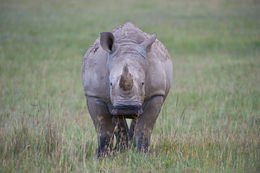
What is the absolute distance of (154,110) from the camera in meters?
6.21

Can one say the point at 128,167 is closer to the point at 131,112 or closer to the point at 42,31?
the point at 131,112

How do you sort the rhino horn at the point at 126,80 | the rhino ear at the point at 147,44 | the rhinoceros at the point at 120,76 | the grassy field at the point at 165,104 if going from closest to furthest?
the rhino horn at the point at 126,80 < the rhinoceros at the point at 120,76 < the grassy field at the point at 165,104 < the rhino ear at the point at 147,44

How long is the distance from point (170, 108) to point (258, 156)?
400cm

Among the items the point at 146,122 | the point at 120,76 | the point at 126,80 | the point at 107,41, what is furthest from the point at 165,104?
the point at 126,80

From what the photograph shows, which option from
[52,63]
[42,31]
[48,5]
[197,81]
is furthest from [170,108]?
[48,5]

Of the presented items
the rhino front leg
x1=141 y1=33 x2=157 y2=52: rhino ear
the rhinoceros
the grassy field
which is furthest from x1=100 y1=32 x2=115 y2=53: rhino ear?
the grassy field

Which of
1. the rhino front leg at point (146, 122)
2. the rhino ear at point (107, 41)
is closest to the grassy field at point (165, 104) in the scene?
the rhino front leg at point (146, 122)

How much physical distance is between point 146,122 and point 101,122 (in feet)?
2.03

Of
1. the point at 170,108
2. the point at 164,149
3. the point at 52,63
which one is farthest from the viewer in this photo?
the point at 52,63

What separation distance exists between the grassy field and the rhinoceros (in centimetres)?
38

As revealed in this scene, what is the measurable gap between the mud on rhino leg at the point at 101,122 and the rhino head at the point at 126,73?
602 millimetres

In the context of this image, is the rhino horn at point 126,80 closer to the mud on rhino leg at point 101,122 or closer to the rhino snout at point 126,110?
the rhino snout at point 126,110

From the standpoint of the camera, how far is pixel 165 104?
9.05 meters

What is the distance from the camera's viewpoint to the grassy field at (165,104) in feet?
19.0
